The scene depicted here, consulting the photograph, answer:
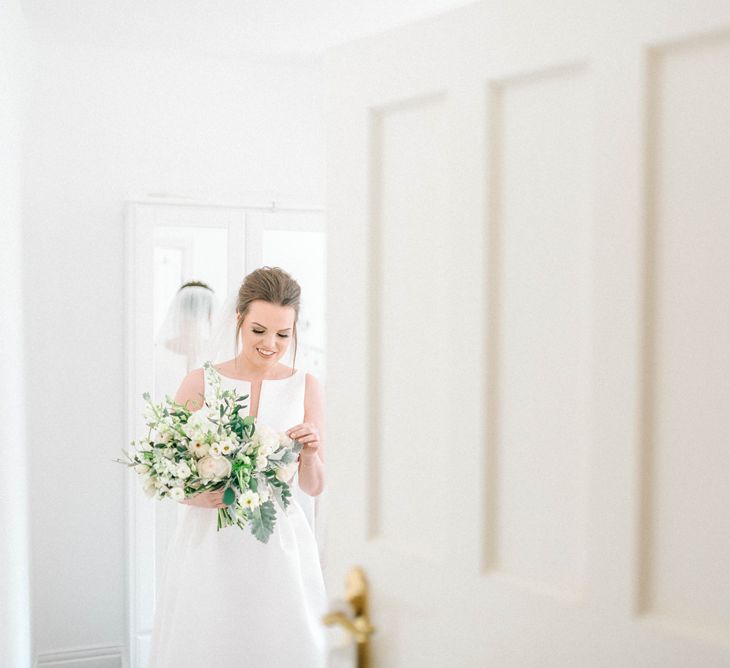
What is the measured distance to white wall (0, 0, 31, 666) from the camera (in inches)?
89.4

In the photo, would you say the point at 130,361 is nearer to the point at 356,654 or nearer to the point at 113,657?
the point at 113,657

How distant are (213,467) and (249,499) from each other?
0.14 meters

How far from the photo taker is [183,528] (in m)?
2.58

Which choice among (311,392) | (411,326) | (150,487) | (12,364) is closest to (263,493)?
(150,487)

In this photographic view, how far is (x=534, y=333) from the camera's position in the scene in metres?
1.07

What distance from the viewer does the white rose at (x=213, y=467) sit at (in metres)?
2.29

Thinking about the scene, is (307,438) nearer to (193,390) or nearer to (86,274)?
(193,390)

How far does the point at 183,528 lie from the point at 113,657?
1.24 metres

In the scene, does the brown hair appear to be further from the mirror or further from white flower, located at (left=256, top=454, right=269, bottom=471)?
white flower, located at (left=256, top=454, right=269, bottom=471)

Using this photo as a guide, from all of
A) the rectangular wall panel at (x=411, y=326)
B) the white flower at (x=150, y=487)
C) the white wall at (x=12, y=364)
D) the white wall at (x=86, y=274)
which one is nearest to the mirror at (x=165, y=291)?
the white wall at (x=86, y=274)

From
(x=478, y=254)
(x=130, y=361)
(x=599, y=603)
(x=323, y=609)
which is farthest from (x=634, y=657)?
(x=130, y=361)

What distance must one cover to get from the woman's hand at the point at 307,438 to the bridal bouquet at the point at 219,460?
0.10 metres

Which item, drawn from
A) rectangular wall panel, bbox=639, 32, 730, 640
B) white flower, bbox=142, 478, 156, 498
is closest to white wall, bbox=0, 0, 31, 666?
white flower, bbox=142, 478, 156, 498

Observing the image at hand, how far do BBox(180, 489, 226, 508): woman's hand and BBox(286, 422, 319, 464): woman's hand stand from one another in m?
0.30
